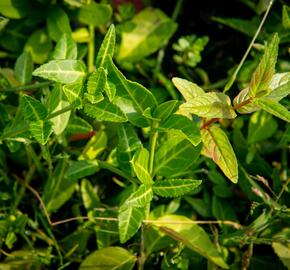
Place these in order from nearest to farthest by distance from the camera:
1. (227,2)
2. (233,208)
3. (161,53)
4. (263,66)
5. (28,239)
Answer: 1. (263,66)
2. (28,239)
3. (233,208)
4. (161,53)
5. (227,2)

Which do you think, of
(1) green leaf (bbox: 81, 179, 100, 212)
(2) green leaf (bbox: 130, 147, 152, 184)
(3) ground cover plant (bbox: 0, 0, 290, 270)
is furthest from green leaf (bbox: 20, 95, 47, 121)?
(1) green leaf (bbox: 81, 179, 100, 212)

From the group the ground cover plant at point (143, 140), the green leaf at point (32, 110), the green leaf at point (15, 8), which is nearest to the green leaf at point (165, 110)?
the ground cover plant at point (143, 140)

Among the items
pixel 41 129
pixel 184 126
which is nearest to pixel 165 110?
pixel 184 126

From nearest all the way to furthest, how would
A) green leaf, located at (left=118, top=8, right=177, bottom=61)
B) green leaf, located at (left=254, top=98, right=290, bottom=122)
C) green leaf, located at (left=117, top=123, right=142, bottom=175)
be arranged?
green leaf, located at (left=254, top=98, right=290, bottom=122)
green leaf, located at (left=117, top=123, right=142, bottom=175)
green leaf, located at (left=118, top=8, right=177, bottom=61)

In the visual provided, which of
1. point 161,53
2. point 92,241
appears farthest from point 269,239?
point 161,53

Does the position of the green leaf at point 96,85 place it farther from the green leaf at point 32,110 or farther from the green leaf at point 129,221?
the green leaf at point 129,221

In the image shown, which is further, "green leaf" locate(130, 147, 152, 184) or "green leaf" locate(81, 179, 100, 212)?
"green leaf" locate(81, 179, 100, 212)

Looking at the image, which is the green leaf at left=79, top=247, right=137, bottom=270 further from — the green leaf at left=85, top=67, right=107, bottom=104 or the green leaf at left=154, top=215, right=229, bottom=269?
the green leaf at left=85, top=67, right=107, bottom=104

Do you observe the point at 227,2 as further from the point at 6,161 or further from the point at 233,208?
the point at 6,161
